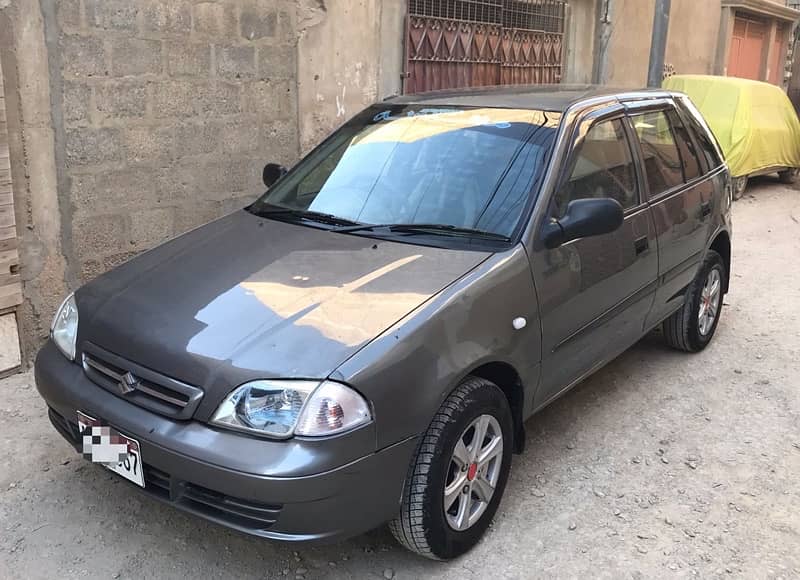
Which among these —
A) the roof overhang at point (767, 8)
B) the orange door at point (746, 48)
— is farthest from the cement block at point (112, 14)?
the orange door at point (746, 48)

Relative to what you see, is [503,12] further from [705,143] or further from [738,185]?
[705,143]

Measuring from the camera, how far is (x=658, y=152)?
168 inches

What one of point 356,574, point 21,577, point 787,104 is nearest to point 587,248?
point 356,574

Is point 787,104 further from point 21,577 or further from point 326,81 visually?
point 21,577

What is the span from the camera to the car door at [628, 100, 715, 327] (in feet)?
13.4

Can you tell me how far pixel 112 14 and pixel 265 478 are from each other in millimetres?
3544

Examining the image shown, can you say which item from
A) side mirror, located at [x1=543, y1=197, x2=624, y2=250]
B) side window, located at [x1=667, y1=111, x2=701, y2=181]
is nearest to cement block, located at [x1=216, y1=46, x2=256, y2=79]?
side window, located at [x1=667, y1=111, x2=701, y2=181]

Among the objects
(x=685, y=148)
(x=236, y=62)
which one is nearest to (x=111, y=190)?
(x=236, y=62)

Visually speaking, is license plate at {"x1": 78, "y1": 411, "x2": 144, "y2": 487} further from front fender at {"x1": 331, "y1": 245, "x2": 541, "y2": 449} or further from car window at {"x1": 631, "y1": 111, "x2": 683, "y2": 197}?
car window at {"x1": 631, "y1": 111, "x2": 683, "y2": 197}

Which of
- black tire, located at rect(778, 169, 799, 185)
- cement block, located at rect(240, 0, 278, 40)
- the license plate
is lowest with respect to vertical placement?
black tire, located at rect(778, 169, 799, 185)

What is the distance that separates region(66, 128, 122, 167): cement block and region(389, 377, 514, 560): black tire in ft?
10.0

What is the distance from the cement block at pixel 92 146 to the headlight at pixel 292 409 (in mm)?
2848

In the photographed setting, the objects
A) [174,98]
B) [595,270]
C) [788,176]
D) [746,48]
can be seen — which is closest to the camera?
[595,270]

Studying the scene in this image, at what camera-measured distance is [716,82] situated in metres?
Answer: 11.1
